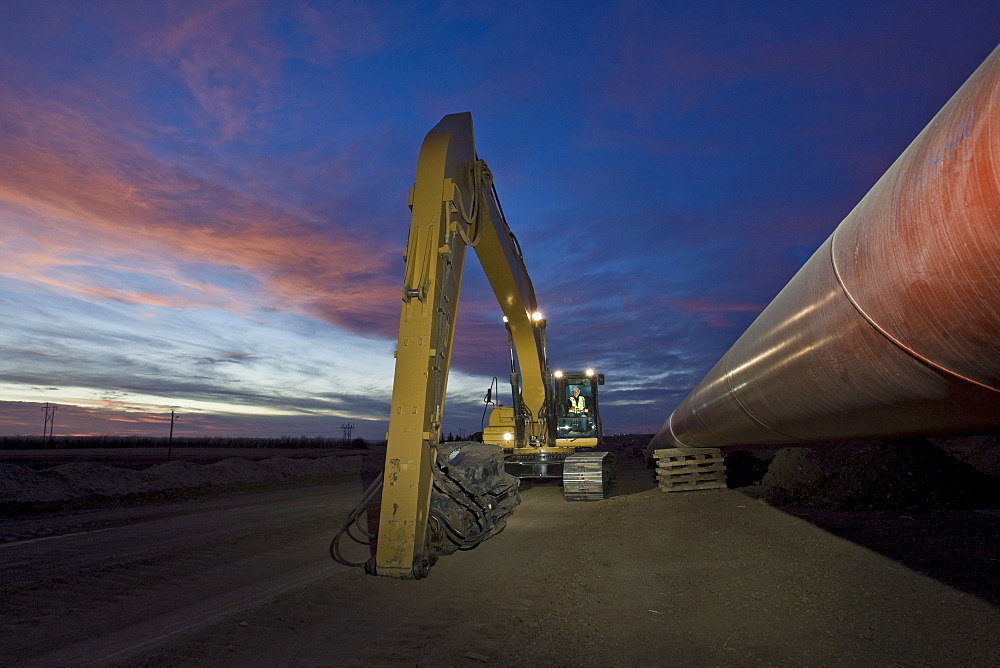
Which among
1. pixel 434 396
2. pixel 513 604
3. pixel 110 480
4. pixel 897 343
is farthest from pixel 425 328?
pixel 110 480

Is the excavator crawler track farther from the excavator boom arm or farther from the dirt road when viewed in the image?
the excavator boom arm

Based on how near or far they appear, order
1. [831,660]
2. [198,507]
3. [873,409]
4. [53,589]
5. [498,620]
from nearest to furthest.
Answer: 1. [873,409]
2. [831,660]
3. [498,620]
4. [53,589]
5. [198,507]

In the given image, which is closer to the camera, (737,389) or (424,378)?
(737,389)

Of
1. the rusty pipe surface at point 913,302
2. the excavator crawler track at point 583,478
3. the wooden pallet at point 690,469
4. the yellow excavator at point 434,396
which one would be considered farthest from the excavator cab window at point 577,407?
the rusty pipe surface at point 913,302

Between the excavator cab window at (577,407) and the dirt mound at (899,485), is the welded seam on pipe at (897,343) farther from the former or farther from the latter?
the excavator cab window at (577,407)

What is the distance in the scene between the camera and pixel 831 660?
11.5ft

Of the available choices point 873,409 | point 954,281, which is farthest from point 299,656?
point 954,281

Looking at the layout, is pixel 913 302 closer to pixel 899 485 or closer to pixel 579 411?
pixel 899 485

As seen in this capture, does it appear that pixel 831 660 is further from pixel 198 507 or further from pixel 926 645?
pixel 198 507

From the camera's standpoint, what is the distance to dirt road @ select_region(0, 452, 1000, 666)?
12.2ft

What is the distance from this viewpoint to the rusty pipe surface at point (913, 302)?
5.24 ft

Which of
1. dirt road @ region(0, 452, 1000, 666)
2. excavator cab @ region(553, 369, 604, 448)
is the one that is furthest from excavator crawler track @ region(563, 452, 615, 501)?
dirt road @ region(0, 452, 1000, 666)

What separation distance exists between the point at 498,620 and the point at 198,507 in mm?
10558

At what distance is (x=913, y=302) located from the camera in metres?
1.88
